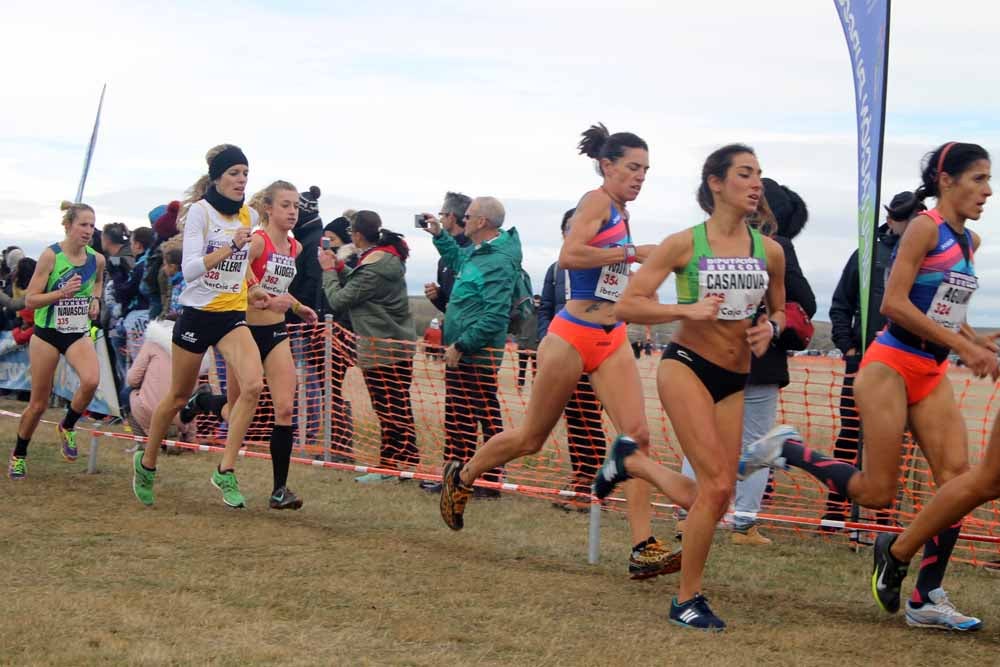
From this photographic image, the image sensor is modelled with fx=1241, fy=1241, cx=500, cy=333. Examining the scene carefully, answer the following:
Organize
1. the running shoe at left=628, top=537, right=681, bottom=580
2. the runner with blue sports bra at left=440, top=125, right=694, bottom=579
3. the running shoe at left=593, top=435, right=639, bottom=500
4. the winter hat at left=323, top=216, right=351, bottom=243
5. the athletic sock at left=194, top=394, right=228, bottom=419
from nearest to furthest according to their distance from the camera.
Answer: the running shoe at left=593, top=435, right=639, bottom=500
the running shoe at left=628, top=537, right=681, bottom=580
the runner with blue sports bra at left=440, top=125, right=694, bottom=579
the athletic sock at left=194, top=394, right=228, bottom=419
the winter hat at left=323, top=216, right=351, bottom=243

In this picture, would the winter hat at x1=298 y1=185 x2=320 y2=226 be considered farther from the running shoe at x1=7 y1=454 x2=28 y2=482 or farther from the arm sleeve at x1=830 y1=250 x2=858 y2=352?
the arm sleeve at x1=830 y1=250 x2=858 y2=352

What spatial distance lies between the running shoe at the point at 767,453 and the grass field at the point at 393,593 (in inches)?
26.8

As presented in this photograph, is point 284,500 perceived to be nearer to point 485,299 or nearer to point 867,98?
point 485,299

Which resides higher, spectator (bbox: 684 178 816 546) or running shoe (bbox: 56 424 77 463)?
spectator (bbox: 684 178 816 546)

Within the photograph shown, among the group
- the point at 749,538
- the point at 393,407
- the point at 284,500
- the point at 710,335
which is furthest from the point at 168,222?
the point at 710,335

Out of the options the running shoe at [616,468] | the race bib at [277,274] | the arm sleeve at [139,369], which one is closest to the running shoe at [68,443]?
the arm sleeve at [139,369]

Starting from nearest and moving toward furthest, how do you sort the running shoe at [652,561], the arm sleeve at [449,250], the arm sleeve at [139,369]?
the running shoe at [652,561]
the arm sleeve at [449,250]
the arm sleeve at [139,369]

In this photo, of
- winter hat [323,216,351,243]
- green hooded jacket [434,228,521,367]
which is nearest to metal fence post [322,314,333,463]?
winter hat [323,216,351,243]

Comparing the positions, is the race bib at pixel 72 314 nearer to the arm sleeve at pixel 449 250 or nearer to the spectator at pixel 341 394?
the spectator at pixel 341 394

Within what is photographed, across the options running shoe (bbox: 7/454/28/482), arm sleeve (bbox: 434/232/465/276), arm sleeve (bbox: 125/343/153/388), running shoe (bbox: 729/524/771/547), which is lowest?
running shoe (bbox: 7/454/28/482)

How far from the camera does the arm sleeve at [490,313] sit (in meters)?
9.13

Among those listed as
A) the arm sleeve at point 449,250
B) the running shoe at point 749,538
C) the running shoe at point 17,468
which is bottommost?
the running shoe at point 17,468

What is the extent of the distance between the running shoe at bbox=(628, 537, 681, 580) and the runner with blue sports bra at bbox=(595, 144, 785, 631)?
22.3 inches

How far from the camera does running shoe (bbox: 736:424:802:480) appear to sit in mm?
5598
